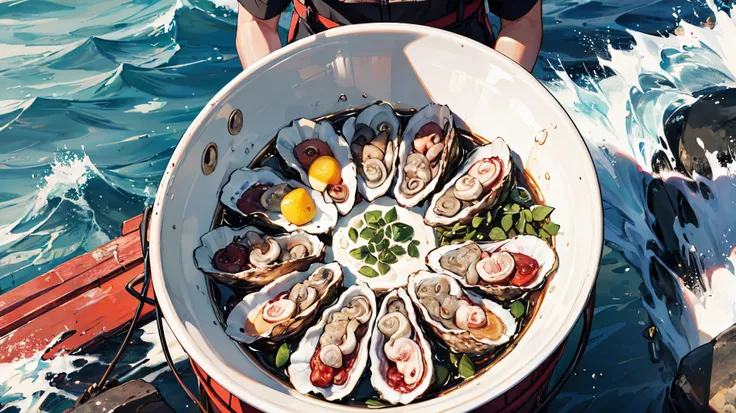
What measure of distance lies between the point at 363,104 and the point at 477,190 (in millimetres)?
420

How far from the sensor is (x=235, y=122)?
144 centimetres

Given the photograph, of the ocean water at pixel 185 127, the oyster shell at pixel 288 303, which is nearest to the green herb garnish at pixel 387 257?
the oyster shell at pixel 288 303

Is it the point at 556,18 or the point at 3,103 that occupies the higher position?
the point at 556,18

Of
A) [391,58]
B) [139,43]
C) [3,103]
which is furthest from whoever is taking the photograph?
[139,43]

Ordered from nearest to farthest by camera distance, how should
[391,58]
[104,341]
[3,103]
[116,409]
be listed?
[116,409] < [391,58] < [104,341] < [3,103]

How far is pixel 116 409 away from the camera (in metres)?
1.41

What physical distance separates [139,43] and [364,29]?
2187mm

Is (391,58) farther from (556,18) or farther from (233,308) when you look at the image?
(556,18)

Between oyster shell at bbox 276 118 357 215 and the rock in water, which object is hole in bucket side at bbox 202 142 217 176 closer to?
oyster shell at bbox 276 118 357 215

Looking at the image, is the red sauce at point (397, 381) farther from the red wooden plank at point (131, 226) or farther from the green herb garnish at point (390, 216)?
the red wooden plank at point (131, 226)

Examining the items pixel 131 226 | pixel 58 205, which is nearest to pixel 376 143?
pixel 131 226

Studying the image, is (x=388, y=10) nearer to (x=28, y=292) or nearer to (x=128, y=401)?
(x=128, y=401)

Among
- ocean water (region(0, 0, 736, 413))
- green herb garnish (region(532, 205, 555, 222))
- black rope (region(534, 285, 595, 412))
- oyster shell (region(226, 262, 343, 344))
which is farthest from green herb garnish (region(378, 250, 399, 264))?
ocean water (region(0, 0, 736, 413))

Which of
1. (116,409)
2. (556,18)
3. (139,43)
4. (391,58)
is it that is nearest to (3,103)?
(139,43)
